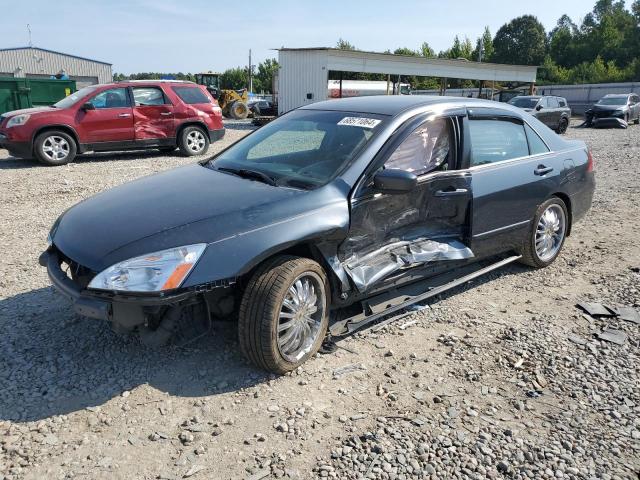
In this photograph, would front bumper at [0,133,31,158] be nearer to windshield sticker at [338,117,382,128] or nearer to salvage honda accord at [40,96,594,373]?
salvage honda accord at [40,96,594,373]

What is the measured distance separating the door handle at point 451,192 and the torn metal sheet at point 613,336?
146 cm

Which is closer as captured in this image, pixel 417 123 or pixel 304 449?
pixel 304 449

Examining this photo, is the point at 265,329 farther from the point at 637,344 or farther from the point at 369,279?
the point at 637,344

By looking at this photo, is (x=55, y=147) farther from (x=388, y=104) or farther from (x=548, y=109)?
(x=548, y=109)

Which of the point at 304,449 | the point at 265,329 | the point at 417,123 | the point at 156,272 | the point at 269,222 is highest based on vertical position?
the point at 417,123

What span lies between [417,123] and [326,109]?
855 millimetres

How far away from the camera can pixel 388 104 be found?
13.6 ft

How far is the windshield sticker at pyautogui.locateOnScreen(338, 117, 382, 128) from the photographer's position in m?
3.83

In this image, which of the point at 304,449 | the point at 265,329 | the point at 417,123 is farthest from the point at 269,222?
the point at 417,123

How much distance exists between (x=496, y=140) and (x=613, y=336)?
1.85 metres

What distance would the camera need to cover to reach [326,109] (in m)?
4.36

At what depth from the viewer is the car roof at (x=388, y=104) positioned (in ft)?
13.1

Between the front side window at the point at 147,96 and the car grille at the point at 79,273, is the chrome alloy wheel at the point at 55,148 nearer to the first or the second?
the front side window at the point at 147,96

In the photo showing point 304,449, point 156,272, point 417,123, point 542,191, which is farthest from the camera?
point 542,191
